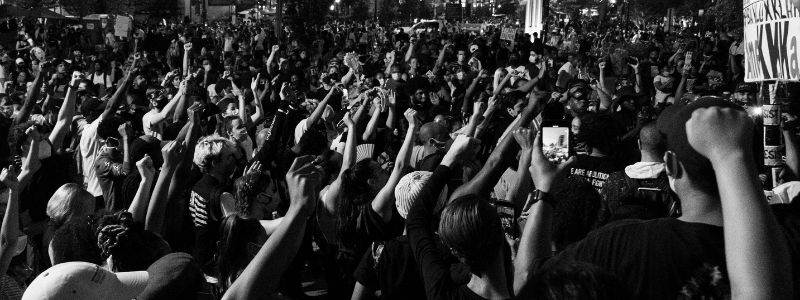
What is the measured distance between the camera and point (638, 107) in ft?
32.4

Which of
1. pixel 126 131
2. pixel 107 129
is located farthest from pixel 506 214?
pixel 107 129

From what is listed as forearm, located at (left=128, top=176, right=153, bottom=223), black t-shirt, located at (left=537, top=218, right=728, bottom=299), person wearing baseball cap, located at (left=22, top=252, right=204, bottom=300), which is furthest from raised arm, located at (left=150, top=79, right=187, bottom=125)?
black t-shirt, located at (left=537, top=218, right=728, bottom=299)

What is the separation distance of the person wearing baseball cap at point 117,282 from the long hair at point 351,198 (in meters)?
1.60

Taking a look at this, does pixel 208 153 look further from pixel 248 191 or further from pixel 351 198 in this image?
pixel 351 198

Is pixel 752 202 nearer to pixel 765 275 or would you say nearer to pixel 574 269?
pixel 765 275

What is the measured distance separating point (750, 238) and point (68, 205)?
3.76m

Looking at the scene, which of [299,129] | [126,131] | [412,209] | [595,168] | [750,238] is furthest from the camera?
[299,129]

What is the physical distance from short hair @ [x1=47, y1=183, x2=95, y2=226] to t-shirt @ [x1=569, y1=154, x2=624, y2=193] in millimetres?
2555

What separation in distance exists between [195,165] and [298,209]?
124 inches

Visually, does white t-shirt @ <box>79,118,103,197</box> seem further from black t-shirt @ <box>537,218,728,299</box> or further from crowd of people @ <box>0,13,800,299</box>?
black t-shirt @ <box>537,218,728,299</box>

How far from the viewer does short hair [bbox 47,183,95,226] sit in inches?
185

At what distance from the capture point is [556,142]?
329cm

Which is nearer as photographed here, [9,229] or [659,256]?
[659,256]

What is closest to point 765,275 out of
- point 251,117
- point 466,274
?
point 466,274
